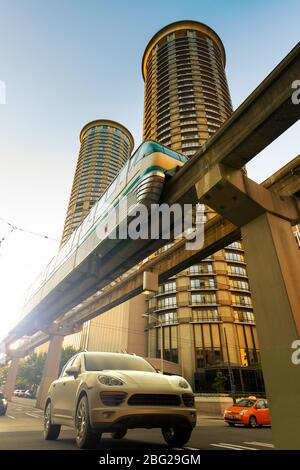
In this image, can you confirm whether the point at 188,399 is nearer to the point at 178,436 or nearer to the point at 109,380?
the point at 178,436

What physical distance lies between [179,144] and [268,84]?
55.7 m

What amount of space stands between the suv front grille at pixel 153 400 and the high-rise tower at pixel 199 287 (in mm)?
23879

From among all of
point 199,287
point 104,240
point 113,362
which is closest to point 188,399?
point 113,362

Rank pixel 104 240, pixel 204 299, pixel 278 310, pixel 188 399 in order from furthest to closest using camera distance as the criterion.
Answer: pixel 204 299 < pixel 104 240 < pixel 278 310 < pixel 188 399

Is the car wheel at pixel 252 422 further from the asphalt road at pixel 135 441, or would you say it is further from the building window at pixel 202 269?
the building window at pixel 202 269

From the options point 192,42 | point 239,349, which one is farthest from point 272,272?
point 192,42

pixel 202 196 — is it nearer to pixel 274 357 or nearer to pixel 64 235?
pixel 274 357

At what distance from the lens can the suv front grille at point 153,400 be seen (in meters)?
3.79

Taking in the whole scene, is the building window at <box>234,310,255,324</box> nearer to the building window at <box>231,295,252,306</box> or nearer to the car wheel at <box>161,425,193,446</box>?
the building window at <box>231,295,252,306</box>

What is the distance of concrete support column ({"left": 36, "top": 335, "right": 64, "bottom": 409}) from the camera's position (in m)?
22.3

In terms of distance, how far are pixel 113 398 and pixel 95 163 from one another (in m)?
90.0

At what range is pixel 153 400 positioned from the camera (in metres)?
3.89

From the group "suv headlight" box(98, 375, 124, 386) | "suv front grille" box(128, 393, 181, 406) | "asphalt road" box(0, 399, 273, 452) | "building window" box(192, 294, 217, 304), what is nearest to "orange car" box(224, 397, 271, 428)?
"asphalt road" box(0, 399, 273, 452)

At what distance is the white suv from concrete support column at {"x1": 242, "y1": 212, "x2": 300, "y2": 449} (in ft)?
4.79
